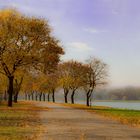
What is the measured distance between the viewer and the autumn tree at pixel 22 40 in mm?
60938

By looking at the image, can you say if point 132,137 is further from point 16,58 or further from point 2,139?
point 16,58

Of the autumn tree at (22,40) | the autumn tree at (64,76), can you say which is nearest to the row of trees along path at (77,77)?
the autumn tree at (64,76)

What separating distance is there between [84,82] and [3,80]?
60.5 ft

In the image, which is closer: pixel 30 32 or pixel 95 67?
pixel 30 32

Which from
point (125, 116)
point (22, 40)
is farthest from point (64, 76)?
point (125, 116)

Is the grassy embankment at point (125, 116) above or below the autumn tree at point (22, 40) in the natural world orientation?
below

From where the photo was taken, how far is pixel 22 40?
62.1 meters

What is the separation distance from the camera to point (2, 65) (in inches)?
2484

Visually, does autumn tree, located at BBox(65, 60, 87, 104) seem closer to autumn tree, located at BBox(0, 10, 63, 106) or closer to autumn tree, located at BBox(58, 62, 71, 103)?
autumn tree, located at BBox(58, 62, 71, 103)

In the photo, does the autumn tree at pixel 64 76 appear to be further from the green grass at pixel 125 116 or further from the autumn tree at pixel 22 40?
the green grass at pixel 125 116

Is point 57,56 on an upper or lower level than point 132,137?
upper

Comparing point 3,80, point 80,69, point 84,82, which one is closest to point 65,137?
point 3,80

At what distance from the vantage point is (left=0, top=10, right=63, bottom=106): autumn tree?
60938 millimetres

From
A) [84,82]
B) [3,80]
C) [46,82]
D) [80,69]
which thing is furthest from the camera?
[46,82]
